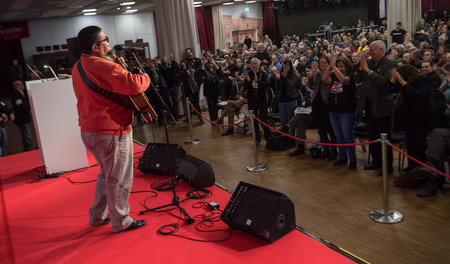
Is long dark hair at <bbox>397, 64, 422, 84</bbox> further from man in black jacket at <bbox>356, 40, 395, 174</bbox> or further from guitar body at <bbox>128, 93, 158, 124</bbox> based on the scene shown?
guitar body at <bbox>128, 93, 158, 124</bbox>

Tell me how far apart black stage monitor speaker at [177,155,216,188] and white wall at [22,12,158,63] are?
618 inches

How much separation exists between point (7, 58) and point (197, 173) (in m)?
18.0

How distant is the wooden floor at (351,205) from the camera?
3.28m

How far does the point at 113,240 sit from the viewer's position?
3.23 meters

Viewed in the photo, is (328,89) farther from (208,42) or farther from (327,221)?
(208,42)

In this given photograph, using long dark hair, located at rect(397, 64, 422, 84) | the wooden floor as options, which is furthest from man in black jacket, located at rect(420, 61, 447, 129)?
the wooden floor

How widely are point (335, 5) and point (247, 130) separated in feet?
61.1

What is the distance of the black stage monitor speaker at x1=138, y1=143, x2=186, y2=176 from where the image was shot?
4.77 m

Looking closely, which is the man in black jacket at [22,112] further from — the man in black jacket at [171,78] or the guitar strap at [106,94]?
the guitar strap at [106,94]

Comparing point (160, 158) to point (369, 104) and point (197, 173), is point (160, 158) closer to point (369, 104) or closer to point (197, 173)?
point (197, 173)

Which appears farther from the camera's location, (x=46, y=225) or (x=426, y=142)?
(x=426, y=142)

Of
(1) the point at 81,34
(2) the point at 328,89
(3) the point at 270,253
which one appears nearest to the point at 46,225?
(1) the point at 81,34

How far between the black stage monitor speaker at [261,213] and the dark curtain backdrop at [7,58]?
58.6 ft

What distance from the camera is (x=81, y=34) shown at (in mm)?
2953
